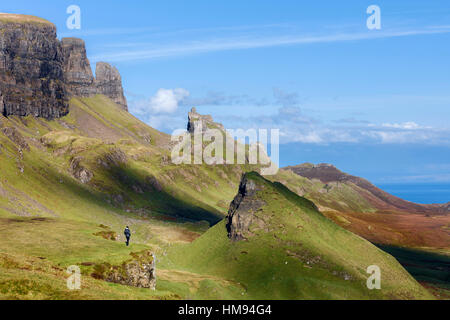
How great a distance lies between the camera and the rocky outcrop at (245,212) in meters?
104

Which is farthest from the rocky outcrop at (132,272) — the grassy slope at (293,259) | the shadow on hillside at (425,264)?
the shadow on hillside at (425,264)

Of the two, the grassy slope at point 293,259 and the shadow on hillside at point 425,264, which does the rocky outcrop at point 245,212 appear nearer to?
the grassy slope at point 293,259

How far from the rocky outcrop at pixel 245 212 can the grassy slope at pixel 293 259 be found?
4.77 feet

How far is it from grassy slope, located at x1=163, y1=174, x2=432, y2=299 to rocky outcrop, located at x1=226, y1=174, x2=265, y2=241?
1.45 m

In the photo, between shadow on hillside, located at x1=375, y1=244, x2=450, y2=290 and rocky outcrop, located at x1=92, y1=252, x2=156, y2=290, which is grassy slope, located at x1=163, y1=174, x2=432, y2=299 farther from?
shadow on hillside, located at x1=375, y1=244, x2=450, y2=290

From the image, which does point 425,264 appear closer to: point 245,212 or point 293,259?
point 245,212

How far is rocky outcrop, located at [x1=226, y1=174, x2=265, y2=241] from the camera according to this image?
341 feet

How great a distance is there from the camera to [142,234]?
165 m

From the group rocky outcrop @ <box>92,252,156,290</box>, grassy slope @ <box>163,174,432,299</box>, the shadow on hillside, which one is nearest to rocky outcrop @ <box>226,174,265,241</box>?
grassy slope @ <box>163,174,432,299</box>

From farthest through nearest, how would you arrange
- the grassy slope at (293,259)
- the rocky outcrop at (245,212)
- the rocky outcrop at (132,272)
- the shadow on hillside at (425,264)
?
1. the shadow on hillside at (425,264)
2. the rocky outcrop at (245,212)
3. the grassy slope at (293,259)
4. the rocky outcrop at (132,272)

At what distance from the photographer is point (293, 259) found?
305 feet
